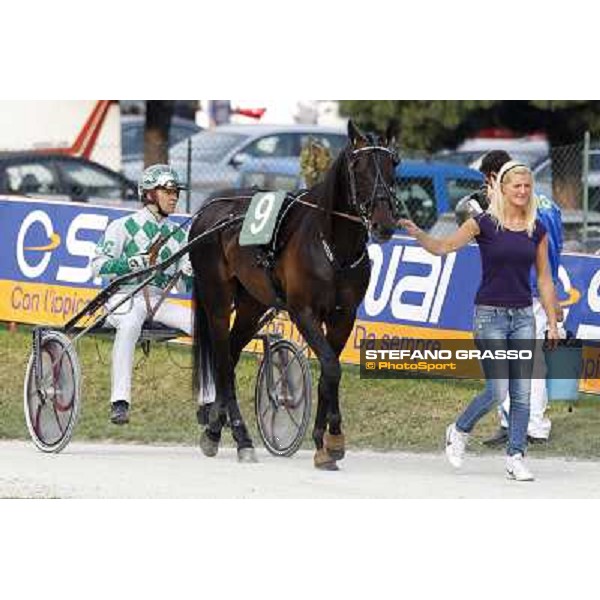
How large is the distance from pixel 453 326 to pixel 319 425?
3.62 meters

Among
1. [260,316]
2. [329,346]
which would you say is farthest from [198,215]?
[329,346]

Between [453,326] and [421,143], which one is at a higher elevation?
[421,143]

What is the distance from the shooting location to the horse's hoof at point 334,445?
1298 centimetres

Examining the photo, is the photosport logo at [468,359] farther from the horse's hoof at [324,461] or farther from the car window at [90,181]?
the car window at [90,181]

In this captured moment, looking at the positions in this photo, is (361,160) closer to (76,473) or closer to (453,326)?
(76,473)

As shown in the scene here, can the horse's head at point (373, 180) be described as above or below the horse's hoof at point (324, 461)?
above

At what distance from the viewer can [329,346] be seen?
12.8 meters

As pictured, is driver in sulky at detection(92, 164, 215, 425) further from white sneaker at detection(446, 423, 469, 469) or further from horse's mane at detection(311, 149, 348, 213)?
white sneaker at detection(446, 423, 469, 469)

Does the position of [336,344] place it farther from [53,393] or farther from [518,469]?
[53,393]

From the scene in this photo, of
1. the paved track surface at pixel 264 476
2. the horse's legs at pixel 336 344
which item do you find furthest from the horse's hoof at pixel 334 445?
Answer: the paved track surface at pixel 264 476

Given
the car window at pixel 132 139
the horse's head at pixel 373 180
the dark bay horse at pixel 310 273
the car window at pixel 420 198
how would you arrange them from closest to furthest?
the horse's head at pixel 373 180 → the dark bay horse at pixel 310 273 → the car window at pixel 420 198 → the car window at pixel 132 139

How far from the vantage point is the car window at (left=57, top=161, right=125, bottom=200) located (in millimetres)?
25984

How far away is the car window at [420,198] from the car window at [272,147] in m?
5.17

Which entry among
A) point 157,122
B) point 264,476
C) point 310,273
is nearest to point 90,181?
point 157,122
